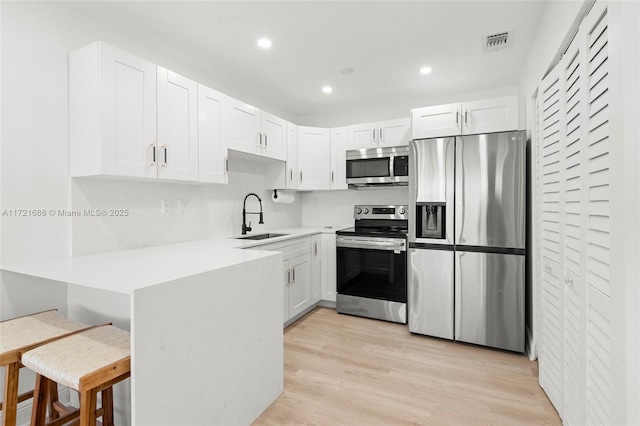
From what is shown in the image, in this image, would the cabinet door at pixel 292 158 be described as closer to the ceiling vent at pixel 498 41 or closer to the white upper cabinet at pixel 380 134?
the white upper cabinet at pixel 380 134

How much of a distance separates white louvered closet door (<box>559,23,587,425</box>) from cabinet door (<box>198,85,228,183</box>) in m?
2.35

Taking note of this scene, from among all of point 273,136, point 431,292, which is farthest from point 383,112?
point 431,292

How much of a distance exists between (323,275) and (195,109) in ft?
7.38

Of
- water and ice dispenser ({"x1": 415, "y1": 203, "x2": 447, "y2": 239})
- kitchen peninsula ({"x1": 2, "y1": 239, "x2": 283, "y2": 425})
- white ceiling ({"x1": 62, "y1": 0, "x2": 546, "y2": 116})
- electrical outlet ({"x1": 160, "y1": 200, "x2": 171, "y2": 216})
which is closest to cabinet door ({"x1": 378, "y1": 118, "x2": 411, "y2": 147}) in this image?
white ceiling ({"x1": 62, "y1": 0, "x2": 546, "y2": 116})

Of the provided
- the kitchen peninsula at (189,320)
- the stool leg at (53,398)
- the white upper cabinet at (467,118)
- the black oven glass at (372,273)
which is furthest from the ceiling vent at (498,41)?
the stool leg at (53,398)

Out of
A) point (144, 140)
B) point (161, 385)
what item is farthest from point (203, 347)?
point (144, 140)

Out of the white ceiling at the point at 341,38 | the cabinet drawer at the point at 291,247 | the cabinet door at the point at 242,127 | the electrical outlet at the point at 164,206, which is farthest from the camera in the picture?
the cabinet drawer at the point at 291,247

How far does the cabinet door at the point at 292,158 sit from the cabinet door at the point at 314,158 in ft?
0.22

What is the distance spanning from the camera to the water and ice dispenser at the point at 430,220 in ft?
9.21

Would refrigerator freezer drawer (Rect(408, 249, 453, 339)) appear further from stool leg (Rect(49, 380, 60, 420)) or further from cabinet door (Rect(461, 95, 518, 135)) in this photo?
stool leg (Rect(49, 380, 60, 420))

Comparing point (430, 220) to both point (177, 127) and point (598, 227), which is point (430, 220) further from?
point (177, 127)

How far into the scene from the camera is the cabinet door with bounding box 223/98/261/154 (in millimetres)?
2762

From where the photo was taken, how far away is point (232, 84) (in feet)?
10.7

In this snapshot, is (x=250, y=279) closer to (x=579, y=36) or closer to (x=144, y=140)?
(x=144, y=140)
